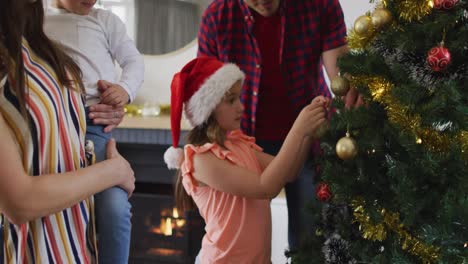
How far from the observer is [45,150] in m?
0.96

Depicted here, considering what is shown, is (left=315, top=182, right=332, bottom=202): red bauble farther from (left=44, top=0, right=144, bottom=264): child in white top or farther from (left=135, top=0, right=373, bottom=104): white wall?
(left=135, top=0, right=373, bottom=104): white wall

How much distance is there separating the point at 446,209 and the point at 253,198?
24.3 inches

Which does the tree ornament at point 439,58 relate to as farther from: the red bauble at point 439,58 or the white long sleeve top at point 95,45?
the white long sleeve top at point 95,45

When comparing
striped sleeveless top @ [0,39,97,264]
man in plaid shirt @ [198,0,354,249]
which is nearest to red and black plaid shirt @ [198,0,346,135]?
man in plaid shirt @ [198,0,354,249]

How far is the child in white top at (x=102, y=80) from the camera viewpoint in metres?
1.43

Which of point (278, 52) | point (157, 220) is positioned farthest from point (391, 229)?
point (157, 220)

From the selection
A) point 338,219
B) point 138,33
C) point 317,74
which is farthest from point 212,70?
point 138,33

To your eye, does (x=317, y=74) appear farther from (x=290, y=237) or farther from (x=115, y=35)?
(x=115, y=35)

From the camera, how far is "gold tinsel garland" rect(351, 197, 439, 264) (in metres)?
1.08

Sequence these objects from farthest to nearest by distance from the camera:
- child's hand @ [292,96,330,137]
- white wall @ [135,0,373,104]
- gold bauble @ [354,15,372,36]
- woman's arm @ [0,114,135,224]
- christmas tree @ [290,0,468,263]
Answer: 1. white wall @ [135,0,373,104]
2. child's hand @ [292,96,330,137]
3. gold bauble @ [354,15,372,36]
4. christmas tree @ [290,0,468,263]
5. woman's arm @ [0,114,135,224]

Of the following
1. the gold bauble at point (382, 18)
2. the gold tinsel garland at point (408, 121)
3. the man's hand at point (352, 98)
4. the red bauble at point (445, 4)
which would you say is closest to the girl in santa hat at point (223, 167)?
the man's hand at point (352, 98)

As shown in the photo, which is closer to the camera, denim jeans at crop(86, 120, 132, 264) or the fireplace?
denim jeans at crop(86, 120, 132, 264)

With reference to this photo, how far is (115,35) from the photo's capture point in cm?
167

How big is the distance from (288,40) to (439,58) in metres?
0.69
